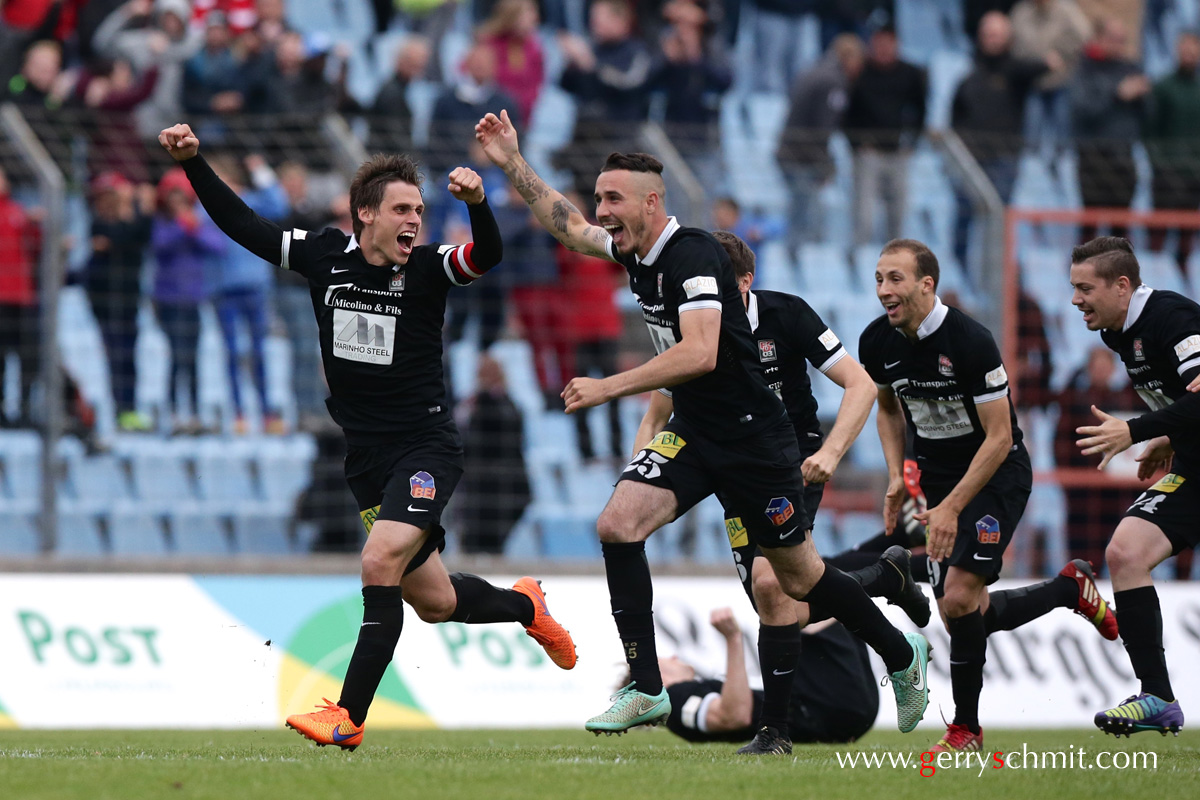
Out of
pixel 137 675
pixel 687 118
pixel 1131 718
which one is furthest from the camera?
pixel 687 118

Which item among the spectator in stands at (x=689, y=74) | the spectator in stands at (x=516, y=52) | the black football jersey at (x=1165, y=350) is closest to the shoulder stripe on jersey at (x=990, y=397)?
the black football jersey at (x=1165, y=350)

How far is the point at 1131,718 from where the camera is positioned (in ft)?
24.6

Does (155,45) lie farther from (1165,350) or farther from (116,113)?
(1165,350)

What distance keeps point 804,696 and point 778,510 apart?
6.78 ft

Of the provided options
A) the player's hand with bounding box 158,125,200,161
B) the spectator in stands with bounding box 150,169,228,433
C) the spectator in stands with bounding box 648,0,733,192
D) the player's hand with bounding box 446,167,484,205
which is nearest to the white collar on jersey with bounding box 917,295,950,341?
the player's hand with bounding box 446,167,484,205

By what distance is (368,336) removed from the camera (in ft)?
23.5

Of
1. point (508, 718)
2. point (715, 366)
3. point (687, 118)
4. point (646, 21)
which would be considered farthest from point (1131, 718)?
point (646, 21)

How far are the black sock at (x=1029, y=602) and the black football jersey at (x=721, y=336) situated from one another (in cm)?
234

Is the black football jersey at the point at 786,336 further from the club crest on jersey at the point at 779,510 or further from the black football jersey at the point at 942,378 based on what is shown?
the club crest on jersey at the point at 779,510

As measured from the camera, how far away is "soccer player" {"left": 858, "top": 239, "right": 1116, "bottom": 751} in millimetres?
7699

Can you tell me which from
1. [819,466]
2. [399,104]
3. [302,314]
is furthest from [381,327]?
[399,104]

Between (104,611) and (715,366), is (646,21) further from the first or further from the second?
(715,366)

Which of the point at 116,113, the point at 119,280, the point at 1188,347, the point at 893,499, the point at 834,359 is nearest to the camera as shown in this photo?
the point at 1188,347

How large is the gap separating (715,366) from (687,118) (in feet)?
27.1
